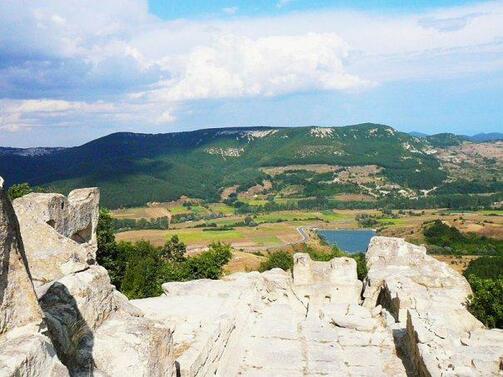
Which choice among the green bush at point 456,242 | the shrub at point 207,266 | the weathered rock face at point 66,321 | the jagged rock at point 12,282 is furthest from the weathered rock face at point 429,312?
the green bush at point 456,242

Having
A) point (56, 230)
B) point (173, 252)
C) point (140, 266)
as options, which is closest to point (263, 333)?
point (56, 230)

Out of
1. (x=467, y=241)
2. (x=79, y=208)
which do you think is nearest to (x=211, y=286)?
(x=79, y=208)

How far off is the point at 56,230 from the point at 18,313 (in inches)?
435

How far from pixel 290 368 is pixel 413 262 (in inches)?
684

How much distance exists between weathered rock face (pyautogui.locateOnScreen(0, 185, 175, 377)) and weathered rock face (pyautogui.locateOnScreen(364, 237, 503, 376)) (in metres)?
8.02

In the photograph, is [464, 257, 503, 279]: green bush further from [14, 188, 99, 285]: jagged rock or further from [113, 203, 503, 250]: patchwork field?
[14, 188, 99, 285]: jagged rock

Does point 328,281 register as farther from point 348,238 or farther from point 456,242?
point 348,238

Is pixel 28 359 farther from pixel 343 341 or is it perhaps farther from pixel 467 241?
pixel 467 241

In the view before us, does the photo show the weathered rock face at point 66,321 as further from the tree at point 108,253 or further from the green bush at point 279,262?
the green bush at point 279,262

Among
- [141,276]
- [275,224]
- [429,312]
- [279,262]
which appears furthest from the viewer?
[275,224]

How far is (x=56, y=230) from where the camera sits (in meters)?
17.9

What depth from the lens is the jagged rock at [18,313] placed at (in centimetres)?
683

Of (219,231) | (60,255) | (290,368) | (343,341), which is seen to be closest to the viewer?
(60,255)

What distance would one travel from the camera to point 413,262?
3156 centimetres
